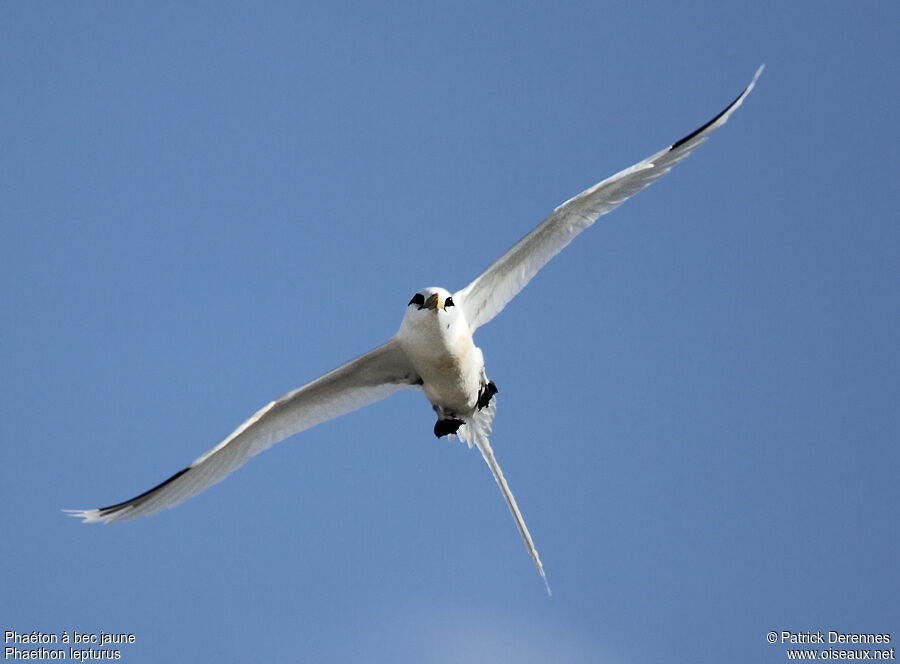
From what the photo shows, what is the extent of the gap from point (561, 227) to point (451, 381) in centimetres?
274

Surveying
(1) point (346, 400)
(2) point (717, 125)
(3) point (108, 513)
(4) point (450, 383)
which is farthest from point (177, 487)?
(2) point (717, 125)

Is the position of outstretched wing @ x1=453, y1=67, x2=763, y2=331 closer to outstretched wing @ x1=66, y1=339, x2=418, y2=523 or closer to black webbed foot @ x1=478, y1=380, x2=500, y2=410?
black webbed foot @ x1=478, y1=380, x2=500, y2=410

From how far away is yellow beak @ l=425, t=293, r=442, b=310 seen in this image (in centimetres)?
1609

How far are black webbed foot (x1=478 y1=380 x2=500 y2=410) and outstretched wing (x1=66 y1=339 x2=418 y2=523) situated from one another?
3.14ft

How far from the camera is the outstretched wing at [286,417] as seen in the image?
17.2 meters

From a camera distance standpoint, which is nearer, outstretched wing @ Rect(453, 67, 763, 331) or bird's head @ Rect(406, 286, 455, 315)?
bird's head @ Rect(406, 286, 455, 315)

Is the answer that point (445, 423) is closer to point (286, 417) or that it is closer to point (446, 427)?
point (446, 427)

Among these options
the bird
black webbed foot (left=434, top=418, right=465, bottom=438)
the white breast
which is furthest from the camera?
black webbed foot (left=434, top=418, right=465, bottom=438)

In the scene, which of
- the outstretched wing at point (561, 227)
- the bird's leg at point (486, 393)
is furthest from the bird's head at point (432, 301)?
the bird's leg at point (486, 393)

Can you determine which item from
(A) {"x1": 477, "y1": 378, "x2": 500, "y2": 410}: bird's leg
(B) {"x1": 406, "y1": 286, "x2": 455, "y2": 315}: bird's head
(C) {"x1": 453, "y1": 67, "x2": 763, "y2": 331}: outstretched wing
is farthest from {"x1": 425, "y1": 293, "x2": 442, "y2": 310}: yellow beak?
(A) {"x1": 477, "y1": 378, "x2": 500, "y2": 410}: bird's leg

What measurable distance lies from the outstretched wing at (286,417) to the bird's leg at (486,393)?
3.12 feet

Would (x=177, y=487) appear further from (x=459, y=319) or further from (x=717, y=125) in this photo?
(x=717, y=125)

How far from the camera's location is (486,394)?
17.5 m

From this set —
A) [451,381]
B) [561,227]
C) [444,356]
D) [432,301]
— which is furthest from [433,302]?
[561,227]
